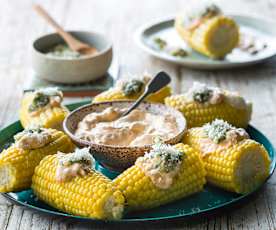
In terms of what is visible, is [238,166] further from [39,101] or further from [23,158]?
[39,101]

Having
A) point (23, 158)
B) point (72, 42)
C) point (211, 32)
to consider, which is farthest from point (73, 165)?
point (211, 32)

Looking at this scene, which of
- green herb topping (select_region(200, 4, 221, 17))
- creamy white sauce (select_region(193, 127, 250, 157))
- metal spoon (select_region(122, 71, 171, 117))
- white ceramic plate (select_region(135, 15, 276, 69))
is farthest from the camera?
green herb topping (select_region(200, 4, 221, 17))

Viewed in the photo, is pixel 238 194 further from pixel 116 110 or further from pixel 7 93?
pixel 7 93

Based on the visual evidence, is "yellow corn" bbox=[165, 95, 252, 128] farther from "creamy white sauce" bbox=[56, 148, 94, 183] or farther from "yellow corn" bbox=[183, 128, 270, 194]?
"creamy white sauce" bbox=[56, 148, 94, 183]

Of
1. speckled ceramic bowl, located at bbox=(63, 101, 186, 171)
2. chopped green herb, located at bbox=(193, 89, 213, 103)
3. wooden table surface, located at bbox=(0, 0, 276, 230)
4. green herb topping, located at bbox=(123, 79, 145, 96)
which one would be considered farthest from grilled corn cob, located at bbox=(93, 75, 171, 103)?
wooden table surface, located at bbox=(0, 0, 276, 230)

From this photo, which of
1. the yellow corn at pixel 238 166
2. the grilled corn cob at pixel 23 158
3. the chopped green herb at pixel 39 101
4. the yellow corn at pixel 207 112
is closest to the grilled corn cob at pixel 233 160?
the yellow corn at pixel 238 166
